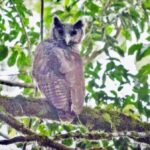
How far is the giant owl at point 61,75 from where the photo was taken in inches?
57.5

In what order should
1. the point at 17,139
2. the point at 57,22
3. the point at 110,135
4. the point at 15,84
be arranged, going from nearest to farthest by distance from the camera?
the point at 17,139 < the point at 110,135 < the point at 15,84 < the point at 57,22

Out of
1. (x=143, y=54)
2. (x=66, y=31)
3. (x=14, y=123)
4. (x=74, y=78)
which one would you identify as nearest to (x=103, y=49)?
(x=74, y=78)

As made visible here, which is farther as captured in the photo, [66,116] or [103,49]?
[103,49]

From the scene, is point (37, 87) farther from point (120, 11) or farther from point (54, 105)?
point (120, 11)

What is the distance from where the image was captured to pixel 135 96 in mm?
1565

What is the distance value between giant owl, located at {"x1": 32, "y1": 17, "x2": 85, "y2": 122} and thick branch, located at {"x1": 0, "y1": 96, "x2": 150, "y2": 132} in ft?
0.10

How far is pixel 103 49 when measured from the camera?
1649 mm

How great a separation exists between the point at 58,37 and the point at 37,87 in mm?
404

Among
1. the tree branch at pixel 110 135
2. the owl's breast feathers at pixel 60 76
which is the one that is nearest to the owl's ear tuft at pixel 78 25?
the owl's breast feathers at pixel 60 76

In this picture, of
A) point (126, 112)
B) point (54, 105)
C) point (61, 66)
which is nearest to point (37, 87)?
point (61, 66)

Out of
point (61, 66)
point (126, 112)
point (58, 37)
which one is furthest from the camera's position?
point (58, 37)

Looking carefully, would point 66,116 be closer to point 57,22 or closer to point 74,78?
point 74,78

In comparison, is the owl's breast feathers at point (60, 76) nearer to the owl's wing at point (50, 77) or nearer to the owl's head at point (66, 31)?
the owl's wing at point (50, 77)

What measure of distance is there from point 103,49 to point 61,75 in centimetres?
19
